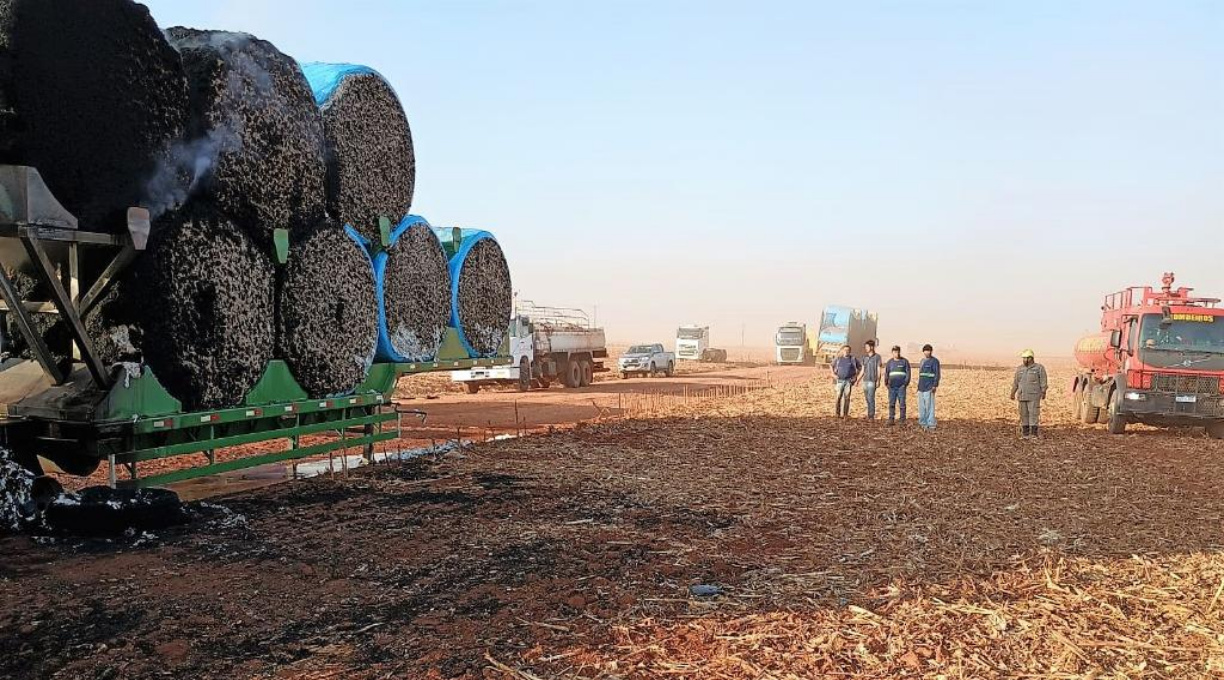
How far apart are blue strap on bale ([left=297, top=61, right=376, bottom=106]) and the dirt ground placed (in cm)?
442

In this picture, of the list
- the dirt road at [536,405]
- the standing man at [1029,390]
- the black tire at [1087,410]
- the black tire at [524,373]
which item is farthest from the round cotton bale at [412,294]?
the black tire at [524,373]

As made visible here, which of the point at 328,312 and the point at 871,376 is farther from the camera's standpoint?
the point at 871,376

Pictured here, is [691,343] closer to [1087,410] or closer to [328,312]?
[1087,410]

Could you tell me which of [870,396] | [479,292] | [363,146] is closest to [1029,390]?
[870,396]

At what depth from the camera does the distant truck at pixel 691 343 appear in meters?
53.6

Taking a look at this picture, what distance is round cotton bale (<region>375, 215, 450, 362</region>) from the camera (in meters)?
10.5

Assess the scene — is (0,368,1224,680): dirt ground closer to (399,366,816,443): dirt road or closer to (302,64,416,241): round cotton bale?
(302,64,416,241): round cotton bale

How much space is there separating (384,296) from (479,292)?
2319 millimetres

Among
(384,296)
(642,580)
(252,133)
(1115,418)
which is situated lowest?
(642,580)

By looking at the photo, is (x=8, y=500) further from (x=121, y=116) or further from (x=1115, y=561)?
(x=1115, y=561)

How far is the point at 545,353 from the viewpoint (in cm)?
2812

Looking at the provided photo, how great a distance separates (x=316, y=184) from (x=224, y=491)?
3.69 m

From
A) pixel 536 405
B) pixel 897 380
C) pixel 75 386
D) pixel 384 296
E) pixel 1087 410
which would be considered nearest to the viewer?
pixel 75 386

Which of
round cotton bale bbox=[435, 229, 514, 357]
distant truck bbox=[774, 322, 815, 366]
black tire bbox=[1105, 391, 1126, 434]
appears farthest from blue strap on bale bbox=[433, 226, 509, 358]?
distant truck bbox=[774, 322, 815, 366]
